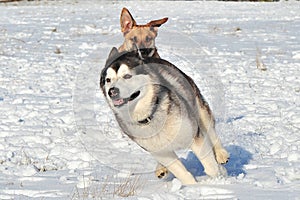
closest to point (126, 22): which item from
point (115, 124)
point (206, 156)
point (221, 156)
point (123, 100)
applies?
point (115, 124)

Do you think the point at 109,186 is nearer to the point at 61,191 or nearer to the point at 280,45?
the point at 61,191

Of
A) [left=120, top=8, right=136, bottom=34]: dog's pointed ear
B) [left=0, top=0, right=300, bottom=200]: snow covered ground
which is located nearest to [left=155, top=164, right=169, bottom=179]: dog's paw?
[left=0, top=0, right=300, bottom=200]: snow covered ground

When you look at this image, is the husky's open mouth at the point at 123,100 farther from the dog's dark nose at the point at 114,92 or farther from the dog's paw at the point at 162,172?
the dog's paw at the point at 162,172

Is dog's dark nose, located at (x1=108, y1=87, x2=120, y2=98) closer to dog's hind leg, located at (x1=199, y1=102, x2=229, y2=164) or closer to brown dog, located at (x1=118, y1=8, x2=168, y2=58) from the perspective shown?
dog's hind leg, located at (x1=199, y1=102, x2=229, y2=164)

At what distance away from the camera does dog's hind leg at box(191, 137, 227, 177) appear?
432cm

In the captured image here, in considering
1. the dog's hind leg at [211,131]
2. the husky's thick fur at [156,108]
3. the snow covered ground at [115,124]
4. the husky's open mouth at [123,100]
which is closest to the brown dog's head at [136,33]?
the snow covered ground at [115,124]

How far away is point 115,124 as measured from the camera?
6.69 m

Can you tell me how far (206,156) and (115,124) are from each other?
248 centimetres

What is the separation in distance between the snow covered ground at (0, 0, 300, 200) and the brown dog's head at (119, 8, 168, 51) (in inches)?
9.1

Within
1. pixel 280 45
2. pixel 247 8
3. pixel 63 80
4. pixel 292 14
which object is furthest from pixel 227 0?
pixel 63 80

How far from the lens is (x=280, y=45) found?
43.9 ft

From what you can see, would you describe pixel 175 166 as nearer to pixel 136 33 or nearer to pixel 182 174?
pixel 182 174

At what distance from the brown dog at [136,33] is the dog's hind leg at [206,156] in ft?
5.82

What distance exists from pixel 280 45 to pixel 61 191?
10227mm
